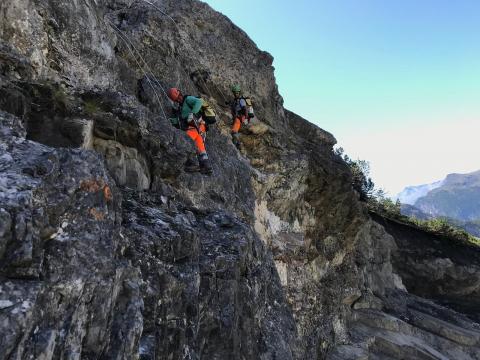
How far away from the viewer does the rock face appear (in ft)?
16.1

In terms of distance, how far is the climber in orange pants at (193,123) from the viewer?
533 inches

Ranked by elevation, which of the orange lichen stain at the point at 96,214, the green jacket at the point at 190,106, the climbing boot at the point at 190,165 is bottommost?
the orange lichen stain at the point at 96,214

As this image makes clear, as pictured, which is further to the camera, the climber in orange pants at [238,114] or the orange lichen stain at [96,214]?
the climber in orange pants at [238,114]

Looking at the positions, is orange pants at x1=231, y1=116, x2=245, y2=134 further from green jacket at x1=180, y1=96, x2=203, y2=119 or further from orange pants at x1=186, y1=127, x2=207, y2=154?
orange pants at x1=186, y1=127, x2=207, y2=154

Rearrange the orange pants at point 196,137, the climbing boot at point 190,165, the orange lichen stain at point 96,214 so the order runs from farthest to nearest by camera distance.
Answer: the orange pants at point 196,137 < the climbing boot at point 190,165 < the orange lichen stain at point 96,214

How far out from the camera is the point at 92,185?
5812 millimetres

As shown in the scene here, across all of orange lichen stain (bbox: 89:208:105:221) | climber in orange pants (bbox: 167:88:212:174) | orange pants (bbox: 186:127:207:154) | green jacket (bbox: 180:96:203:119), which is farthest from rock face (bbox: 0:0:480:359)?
orange pants (bbox: 186:127:207:154)

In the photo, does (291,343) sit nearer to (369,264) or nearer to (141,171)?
(141,171)

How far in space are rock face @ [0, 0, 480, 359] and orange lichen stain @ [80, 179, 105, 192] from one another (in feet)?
0.07

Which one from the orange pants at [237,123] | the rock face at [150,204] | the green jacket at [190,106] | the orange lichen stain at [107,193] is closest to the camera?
the rock face at [150,204]

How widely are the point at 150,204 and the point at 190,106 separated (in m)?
6.71

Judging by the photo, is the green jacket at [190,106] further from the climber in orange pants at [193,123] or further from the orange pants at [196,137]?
the orange pants at [196,137]

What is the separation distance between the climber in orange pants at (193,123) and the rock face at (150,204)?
2.07 ft

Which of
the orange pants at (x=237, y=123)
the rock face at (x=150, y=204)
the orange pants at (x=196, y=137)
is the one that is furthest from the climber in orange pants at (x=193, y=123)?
the orange pants at (x=237, y=123)
